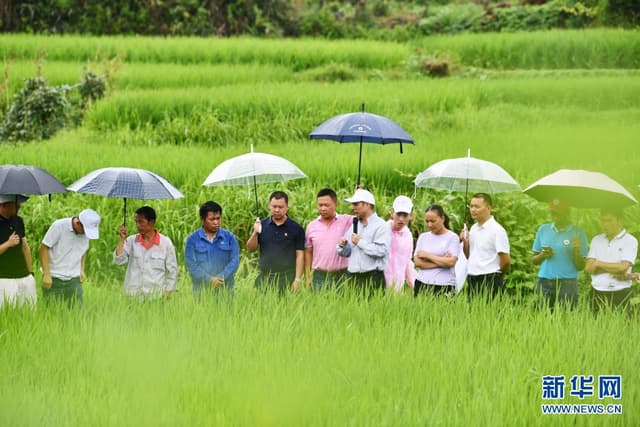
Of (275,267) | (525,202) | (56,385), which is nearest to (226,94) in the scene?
(525,202)

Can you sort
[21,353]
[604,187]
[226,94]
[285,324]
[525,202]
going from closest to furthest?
[21,353] < [285,324] < [604,187] < [525,202] < [226,94]

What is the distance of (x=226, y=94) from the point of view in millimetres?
15234

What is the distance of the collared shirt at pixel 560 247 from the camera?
6.94 m

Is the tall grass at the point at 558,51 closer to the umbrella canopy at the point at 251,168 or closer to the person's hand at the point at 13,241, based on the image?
the umbrella canopy at the point at 251,168

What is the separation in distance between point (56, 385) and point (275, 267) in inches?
93.5

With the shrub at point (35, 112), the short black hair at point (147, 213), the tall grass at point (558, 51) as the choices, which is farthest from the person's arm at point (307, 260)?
the tall grass at point (558, 51)

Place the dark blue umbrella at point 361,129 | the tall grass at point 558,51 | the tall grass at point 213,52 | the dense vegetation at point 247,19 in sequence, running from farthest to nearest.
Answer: the dense vegetation at point 247,19 → the tall grass at point 558,51 → the tall grass at point 213,52 → the dark blue umbrella at point 361,129

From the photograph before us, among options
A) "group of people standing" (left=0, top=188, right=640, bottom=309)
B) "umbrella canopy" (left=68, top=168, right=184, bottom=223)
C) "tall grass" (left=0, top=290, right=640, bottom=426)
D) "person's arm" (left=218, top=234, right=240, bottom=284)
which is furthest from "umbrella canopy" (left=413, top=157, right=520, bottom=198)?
"umbrella canopy" (left=68, top=168, right=184, bottom=223)

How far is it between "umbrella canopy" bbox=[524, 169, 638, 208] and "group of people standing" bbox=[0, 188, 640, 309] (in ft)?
0.30

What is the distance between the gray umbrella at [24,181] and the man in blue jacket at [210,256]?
0.99 metres

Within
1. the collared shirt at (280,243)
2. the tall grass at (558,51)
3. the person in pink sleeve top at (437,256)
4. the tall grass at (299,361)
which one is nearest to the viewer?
the tall grass at (299,361)

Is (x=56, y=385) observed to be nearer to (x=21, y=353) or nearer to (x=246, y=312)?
(x=21, y=353)

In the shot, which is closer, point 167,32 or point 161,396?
point 161,396

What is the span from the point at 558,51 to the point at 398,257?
48.1 feet
